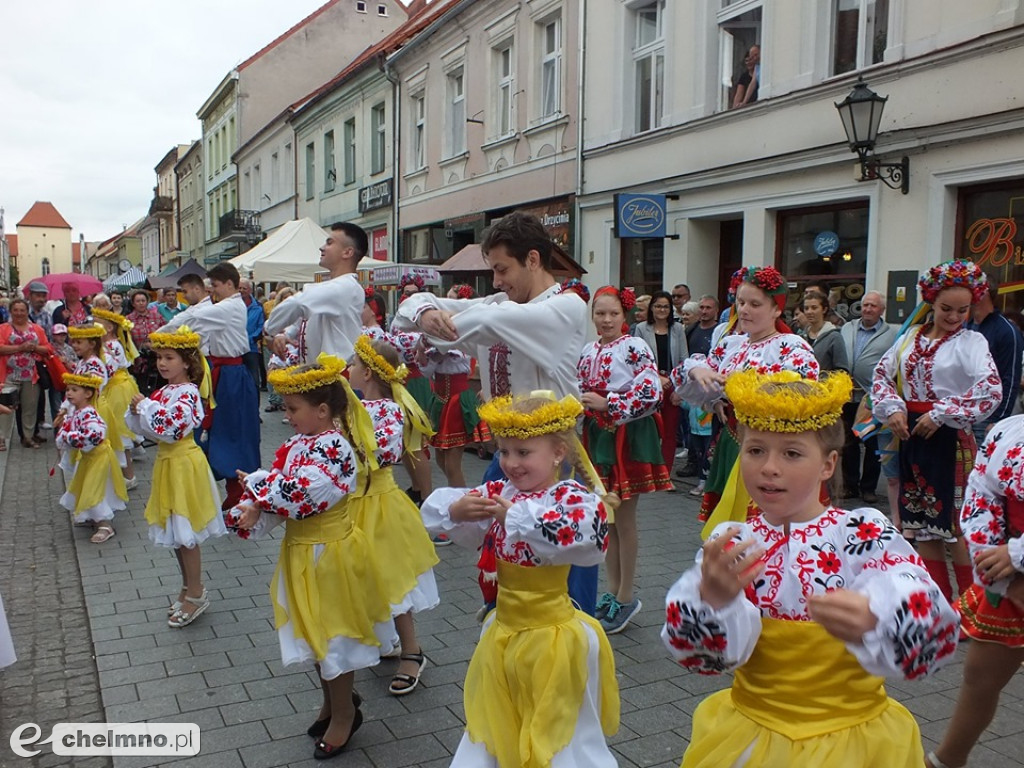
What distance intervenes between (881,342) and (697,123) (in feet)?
17.5

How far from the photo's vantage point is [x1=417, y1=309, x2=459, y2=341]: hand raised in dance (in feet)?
10.6

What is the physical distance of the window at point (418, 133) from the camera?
71.4 ft

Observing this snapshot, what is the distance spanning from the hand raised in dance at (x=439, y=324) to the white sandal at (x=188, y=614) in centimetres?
277

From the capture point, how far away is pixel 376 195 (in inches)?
957

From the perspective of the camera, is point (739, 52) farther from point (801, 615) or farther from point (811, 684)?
point (811, 684)

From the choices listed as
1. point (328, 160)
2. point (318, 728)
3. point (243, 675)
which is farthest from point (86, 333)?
point (328, 160)

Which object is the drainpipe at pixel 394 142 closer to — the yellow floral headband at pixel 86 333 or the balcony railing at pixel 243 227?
the balcony railing at pixel 243 227

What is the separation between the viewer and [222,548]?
6617mm

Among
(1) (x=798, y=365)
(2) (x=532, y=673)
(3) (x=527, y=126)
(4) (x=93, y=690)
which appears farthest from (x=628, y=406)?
(3) (x=527, y=126)

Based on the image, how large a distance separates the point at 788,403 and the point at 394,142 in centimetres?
2200

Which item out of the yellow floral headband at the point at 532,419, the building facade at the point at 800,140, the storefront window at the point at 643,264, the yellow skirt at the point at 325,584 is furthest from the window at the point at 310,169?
the yellow floral headband at the point at 532,419

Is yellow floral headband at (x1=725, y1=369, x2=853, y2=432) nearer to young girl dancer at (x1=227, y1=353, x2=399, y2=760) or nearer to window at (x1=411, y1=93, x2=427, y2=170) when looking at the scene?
young girl dancer at (x1=227, y1=353, x2=399, y2=760)

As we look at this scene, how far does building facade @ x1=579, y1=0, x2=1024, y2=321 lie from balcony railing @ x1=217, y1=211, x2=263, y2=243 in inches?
963

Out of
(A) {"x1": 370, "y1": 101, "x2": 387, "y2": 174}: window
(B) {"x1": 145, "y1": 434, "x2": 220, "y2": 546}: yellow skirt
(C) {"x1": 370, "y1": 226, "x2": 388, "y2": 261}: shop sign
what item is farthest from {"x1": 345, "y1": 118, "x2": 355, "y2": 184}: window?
(B) {"x1": 145, "y1": 434, "x2": 220, "y2": 546}: yellow skirt
